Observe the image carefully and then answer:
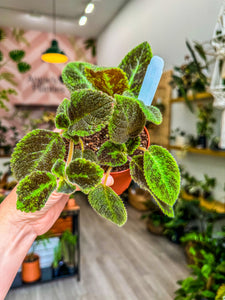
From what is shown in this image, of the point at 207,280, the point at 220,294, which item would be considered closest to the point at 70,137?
the point at 220,294

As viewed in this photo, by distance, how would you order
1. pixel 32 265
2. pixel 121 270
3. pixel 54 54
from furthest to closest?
pixel 54 54 < pixel 121 270 < pixel 32 265

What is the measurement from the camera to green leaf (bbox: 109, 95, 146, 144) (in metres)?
0.32

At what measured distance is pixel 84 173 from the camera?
335 mm

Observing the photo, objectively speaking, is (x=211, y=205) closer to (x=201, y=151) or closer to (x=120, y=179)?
(x=201, y=151)

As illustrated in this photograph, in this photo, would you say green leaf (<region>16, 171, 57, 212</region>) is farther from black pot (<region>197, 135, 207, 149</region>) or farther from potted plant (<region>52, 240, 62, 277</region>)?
black pot (<region>197, 135, 207, 149</region>)

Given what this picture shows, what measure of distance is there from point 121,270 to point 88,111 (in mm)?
2561

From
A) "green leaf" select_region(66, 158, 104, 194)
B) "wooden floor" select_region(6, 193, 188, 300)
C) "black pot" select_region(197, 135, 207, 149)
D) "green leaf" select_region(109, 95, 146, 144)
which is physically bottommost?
"wooden floor" select_region(6, 193, 188, 300)

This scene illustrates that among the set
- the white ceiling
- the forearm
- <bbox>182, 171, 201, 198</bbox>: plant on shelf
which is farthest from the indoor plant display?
the white ceiling

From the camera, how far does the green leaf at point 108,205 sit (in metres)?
0.36

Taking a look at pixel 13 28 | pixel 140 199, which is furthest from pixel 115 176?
pixel 13 28

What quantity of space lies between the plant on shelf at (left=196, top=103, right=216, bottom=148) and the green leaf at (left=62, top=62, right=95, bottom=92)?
96.6 inches

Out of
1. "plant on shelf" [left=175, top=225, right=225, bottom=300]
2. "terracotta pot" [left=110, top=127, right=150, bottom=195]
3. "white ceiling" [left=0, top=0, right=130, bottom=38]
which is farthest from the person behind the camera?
"white ceiling" [left=0, top=0, right=130, bottom=38]

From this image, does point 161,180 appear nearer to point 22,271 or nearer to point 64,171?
point 64,171

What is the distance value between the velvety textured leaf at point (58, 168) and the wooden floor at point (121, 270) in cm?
221
